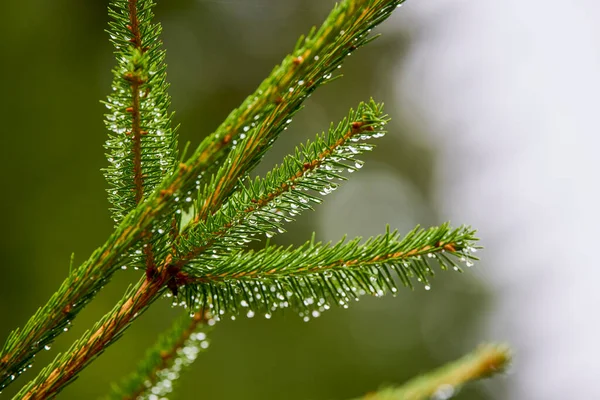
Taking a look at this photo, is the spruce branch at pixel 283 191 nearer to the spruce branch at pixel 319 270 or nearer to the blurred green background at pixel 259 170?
the spruce branch at pixel 319 270

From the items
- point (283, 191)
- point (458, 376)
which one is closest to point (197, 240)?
point (283, 191)

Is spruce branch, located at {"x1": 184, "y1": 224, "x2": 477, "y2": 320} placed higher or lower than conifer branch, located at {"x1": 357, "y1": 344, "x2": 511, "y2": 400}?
higher

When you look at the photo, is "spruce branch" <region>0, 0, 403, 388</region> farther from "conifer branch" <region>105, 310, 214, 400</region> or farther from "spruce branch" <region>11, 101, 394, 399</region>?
"conifer branch" <region>105, 310, 214, 400</region>

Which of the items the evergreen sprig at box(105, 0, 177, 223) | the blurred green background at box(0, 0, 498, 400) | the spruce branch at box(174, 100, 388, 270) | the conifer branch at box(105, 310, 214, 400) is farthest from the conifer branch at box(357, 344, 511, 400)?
the blurred green background at box(0, 0, 498, 400)

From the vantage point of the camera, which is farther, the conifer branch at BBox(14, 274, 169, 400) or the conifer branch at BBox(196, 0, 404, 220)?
the conifer branch at BBox(14, 274, 169, 400)

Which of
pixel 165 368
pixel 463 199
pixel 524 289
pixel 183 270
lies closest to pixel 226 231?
pixel 183 270

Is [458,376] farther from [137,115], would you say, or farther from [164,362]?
[137,115]

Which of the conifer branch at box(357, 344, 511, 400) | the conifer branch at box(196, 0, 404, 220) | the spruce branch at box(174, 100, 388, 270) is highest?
the conifer branch at box(196, 0, 404, 220)

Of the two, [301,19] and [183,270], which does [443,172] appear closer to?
[301,19]
